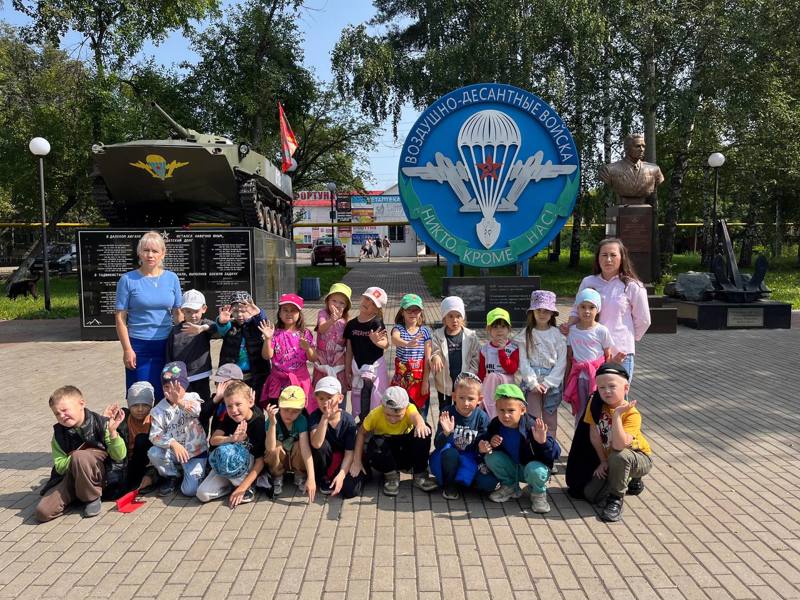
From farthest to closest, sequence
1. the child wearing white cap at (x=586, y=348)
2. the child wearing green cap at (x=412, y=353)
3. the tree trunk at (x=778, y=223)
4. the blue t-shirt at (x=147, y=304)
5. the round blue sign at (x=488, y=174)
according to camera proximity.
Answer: the tree trunk at (x=778, y=223) < the round blue sign at (x=488, y=174) < the child wearing green cap at (x=412, y=353) < the blue t-shirt at (x=147, y=304) < the child wearing white cap at (x=586, y=348)

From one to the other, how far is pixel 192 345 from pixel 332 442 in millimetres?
1268

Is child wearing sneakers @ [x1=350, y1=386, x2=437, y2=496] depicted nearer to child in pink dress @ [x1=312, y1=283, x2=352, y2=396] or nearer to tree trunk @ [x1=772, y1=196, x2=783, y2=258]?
child in pink dress @ [x1=312, y1=283, x2=352, y2=396]

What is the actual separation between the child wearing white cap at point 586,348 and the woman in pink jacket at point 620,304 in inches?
3.3

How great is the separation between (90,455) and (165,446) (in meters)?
0.46

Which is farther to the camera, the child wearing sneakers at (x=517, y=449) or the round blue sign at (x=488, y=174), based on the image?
the round blue sign at (x=488, y=174)

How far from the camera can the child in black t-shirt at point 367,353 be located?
4.79 metres

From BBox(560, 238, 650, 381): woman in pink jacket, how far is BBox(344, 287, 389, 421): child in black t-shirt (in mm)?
1378

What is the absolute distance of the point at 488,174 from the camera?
10195mm

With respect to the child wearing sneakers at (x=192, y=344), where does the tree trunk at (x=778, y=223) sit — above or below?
above

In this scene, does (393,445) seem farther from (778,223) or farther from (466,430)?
(778,223)

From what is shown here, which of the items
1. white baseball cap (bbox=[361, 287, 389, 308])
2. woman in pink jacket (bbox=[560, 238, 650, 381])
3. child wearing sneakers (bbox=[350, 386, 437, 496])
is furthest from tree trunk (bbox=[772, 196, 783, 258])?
child wearing sneakers (bbox=[350, 386, 437, 496])

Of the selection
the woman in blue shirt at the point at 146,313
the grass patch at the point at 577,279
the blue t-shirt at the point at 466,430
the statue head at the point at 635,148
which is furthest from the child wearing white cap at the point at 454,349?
the grass patch at the point at 577,279

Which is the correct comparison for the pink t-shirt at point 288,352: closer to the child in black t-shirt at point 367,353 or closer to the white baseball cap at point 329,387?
the child in black t-shirt at point 367,353

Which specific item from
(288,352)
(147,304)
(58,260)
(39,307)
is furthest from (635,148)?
(58,260)
